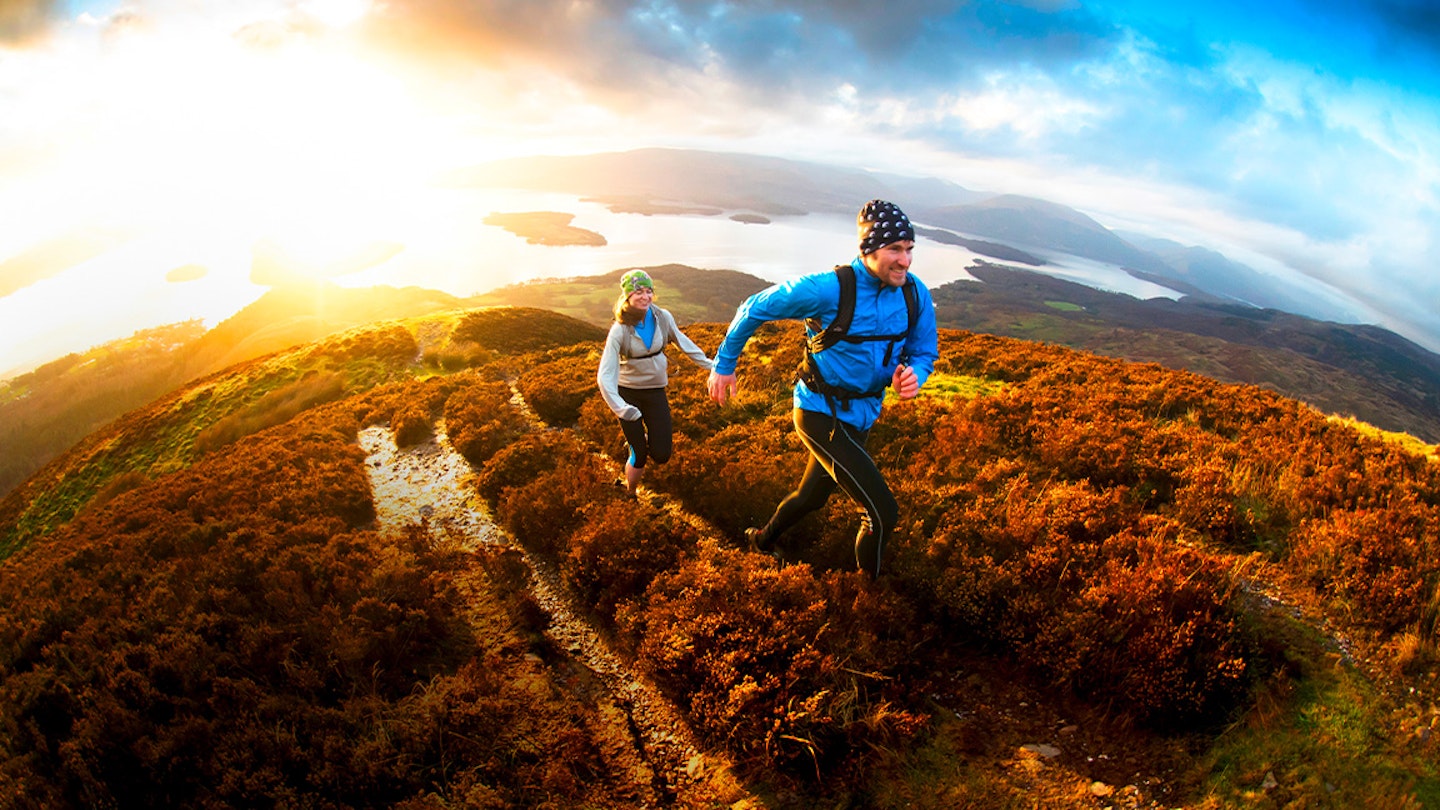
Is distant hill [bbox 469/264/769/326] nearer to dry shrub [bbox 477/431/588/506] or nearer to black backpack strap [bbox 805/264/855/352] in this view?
dry shrub [bbox 477/431/588/506]

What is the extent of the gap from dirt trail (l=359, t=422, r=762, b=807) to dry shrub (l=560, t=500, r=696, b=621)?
0.29 meters

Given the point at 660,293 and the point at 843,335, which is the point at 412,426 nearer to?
the point at 843,335

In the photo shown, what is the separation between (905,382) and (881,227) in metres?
1.26

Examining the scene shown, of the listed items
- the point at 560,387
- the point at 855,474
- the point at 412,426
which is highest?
the point at 855,474

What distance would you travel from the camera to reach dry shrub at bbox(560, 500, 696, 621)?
5.84 meters

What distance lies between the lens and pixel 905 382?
449cm

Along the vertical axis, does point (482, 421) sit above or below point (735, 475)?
below

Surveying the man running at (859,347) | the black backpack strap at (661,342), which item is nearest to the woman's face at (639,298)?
the black backpack strap at (661,342)

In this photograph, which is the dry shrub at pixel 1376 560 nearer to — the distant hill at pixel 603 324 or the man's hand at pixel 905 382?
the man's hand at pixel 905 382

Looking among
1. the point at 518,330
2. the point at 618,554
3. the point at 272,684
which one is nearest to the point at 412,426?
the point at 618,554

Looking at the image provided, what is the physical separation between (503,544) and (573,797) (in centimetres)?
423

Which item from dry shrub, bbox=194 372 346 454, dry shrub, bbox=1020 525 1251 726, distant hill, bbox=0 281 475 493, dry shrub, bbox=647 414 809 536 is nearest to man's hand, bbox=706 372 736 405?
dry shrub, bbox=647 414 809 536

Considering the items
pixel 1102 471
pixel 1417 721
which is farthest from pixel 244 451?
pixel 1417 721

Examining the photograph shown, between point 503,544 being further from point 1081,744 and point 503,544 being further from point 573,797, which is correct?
point 1081,744
